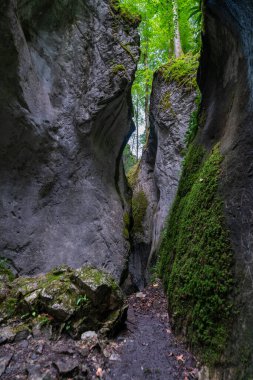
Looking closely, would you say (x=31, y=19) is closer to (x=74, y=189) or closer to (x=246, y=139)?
(x=74, y=189)

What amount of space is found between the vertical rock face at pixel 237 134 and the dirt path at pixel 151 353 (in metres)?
0.85

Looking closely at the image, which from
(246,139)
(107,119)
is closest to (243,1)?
(246,139)

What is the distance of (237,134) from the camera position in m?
4.12

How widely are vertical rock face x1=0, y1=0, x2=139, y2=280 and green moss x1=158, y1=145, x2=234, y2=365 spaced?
4.19m

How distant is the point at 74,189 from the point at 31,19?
5252 mm

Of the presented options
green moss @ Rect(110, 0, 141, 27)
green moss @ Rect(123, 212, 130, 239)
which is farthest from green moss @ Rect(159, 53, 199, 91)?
green moss @ Rect(123, 212, 130, 239)

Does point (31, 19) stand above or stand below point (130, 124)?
above

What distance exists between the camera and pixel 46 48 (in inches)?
361

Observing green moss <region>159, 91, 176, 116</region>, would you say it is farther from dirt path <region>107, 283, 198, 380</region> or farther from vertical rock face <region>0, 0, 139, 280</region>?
dirt path <region>107, 283, 198, 380</region>

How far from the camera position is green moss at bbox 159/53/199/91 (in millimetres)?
11773

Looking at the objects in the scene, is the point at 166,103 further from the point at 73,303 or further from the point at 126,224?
the point at 73,303

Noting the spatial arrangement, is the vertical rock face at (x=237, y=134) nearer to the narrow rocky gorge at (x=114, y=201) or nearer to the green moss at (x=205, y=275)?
the narrow rocky gorge at (x=114, y=201)

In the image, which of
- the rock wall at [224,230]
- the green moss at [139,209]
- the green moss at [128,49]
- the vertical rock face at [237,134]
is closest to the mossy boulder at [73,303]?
the rock wall at [224,230]

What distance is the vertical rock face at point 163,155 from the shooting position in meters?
11.6
